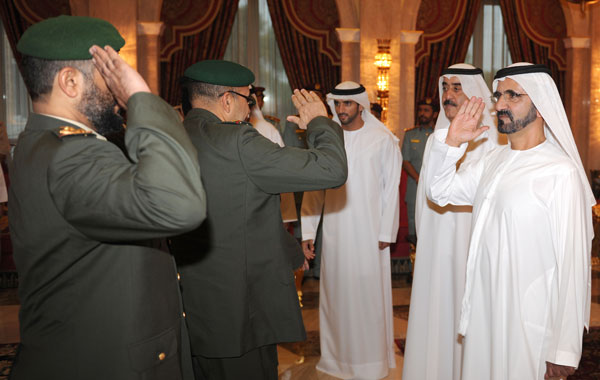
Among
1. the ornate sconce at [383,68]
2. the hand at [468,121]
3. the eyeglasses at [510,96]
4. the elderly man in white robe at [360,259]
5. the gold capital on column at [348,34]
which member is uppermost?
the gold capital on column at [348,34]

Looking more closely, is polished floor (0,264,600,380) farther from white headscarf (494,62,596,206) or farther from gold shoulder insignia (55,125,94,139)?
gold shoulder insignia (55,125,94,139)

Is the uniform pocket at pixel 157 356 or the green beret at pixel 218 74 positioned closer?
the uniform pocket at pixel 157 356

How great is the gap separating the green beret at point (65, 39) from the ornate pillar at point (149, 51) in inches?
262

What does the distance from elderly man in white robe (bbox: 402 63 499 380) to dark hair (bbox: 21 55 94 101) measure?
1.76 metres

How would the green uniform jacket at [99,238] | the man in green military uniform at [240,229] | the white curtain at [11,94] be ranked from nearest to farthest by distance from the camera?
the green uniform jacket at [99,238] < the man in green military uniform at [240,229] < the white curtain at [11,94]

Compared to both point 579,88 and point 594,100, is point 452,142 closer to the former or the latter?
point 594,100

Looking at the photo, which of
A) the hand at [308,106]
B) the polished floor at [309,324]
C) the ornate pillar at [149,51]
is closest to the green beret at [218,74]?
the hand at [308,106]

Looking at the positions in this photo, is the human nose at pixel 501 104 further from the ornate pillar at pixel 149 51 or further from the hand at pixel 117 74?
the ornate pillar at pixel 149 51

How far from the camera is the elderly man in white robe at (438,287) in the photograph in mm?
2791

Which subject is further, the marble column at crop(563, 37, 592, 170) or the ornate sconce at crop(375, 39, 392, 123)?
the marble column at crop(563, 37, 592, 170)

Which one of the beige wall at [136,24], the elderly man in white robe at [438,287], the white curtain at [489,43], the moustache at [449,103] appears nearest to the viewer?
the elderly man in white robe at [438,287]

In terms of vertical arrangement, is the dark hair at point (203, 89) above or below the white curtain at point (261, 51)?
below

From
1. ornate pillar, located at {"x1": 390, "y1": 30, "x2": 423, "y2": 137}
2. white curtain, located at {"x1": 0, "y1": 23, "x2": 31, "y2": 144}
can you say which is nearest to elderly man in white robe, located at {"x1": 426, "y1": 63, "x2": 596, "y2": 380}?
ornate pillar, located at {"x1": 390, "y1": 30, "x2": 423, "y2": 137}

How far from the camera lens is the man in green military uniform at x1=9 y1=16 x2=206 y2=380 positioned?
113 cm
